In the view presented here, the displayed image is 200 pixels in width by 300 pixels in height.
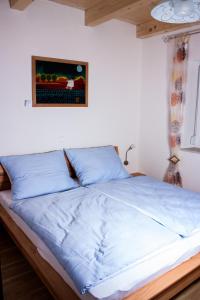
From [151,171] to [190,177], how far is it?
608 millimetres

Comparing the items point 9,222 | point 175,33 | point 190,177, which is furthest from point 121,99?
point 9,222

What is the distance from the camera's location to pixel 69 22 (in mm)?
2740

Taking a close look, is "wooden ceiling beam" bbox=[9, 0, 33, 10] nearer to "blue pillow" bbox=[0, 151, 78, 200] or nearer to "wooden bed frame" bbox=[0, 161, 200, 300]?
"blue pillow" bbox=[0, 151, 78, 200]

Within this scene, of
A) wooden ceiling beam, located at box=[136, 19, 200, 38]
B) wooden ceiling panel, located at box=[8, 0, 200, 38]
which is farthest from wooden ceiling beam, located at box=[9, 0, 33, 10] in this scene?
wooden ceiling beam, located at box=[136, 19, 200, 38]

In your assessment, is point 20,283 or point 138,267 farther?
point 20,283

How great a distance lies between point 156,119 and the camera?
3.30m

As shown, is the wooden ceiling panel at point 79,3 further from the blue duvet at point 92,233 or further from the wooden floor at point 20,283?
the wooden floor at point 20,283

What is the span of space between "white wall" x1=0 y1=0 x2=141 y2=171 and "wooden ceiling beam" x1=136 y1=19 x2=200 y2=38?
0.36 feet

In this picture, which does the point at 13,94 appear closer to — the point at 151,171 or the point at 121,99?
the point at 121,99

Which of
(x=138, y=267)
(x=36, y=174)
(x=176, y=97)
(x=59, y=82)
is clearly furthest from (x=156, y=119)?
(x=138, y=267)

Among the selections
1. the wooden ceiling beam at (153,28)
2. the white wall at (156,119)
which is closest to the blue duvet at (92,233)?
the white wall at (156,119)

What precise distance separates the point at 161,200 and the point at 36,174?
1153 millimetres

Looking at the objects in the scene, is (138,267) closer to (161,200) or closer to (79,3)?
(161,200)

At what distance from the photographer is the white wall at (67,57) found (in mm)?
2479
